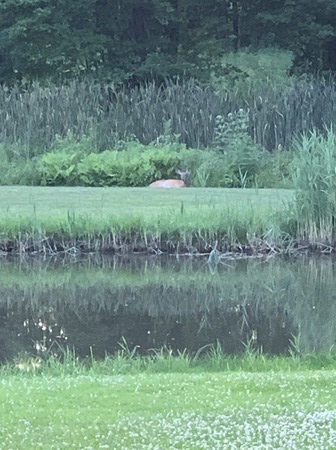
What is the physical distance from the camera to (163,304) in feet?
30.5

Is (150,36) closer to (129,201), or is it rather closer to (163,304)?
(129,201)

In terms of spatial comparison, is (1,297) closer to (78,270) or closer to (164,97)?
(78,270)

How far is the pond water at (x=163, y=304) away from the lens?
780 centimetres

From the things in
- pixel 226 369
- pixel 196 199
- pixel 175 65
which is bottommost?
pixel 226 369

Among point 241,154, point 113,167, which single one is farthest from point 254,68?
point 113,167

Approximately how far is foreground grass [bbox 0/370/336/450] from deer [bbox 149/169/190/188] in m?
11.5

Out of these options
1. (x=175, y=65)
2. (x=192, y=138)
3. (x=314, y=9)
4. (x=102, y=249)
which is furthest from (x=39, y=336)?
(x=314, y=9)

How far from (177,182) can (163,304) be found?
315 inches

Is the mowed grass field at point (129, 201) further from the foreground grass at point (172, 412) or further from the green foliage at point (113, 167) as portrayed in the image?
the foreground grass at point (172, 412)

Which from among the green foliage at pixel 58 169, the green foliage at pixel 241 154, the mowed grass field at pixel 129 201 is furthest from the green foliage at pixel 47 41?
the mowed grass field at pixel 129 201

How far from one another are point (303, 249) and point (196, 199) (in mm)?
2578

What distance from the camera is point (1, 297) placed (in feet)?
31.6

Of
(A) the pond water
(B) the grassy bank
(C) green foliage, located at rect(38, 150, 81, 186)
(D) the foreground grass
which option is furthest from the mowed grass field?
(D) the foreground grass

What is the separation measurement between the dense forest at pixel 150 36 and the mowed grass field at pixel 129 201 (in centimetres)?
1130
